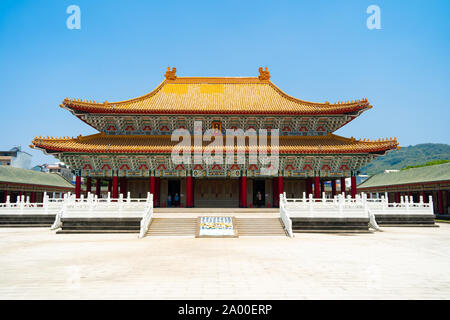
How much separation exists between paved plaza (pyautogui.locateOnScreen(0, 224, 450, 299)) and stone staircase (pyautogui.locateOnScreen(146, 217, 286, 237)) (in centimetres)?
468

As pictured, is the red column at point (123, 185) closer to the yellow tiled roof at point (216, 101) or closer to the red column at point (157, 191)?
the red column at point (157, 191)

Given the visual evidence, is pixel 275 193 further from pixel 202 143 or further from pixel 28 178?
pixel 28 178

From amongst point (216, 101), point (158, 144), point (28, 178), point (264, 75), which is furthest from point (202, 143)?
point (28, 178)

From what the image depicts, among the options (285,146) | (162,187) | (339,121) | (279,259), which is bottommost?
(279,259)

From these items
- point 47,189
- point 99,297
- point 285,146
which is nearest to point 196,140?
point 285,146

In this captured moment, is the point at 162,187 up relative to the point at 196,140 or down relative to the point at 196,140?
down

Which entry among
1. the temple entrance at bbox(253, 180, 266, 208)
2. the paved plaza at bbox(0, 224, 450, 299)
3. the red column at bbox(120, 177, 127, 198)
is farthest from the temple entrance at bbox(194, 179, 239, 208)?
the paved plaza at bbox(0, 224, 450, 299)

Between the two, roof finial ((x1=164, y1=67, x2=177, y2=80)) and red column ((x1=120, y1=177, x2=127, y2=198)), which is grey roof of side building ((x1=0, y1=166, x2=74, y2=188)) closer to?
red column ((x1=120, y1=177, x2=127, y2=198))

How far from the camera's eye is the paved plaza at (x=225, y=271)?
6.85m

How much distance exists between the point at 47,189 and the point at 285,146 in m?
36.0

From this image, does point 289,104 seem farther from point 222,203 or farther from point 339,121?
point 222,203

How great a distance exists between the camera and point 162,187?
32156 millimetres

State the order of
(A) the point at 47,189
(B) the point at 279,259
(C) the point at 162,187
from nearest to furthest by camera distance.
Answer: (B) the point at 279,259 → (C) the point at 162,187 → (A) the point at 47,189

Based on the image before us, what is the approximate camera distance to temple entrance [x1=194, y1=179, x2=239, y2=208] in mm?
31938
